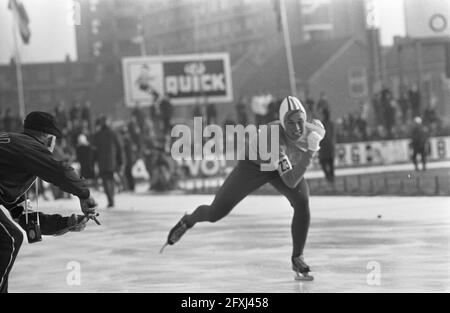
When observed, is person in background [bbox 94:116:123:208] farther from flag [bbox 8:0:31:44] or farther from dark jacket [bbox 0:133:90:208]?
dark jacket [bbox 0:133:90:208]

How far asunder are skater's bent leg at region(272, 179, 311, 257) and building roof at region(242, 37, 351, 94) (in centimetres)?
4789

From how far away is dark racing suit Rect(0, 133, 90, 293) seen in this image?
6.39m

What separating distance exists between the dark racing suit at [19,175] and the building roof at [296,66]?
166 ft

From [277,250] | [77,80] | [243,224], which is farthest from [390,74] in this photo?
[277,250]

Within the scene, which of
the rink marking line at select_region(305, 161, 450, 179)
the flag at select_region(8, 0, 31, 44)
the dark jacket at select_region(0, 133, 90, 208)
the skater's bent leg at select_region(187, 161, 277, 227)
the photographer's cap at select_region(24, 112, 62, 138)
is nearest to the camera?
the dark jacket at select_region(0, 133, 90, 208)

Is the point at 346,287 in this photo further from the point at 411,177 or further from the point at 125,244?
the point at 411,177

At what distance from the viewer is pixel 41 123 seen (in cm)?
668

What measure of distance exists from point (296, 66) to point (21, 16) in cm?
3338

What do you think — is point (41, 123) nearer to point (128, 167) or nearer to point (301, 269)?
point (301, 269)

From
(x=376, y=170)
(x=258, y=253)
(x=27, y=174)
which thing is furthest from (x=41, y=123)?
(x=376, y=170)

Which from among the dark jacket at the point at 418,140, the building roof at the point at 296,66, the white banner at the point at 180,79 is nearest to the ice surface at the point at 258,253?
the dark jacket at the point at 418,140

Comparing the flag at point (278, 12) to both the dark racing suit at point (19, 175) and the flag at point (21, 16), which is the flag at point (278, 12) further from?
the dark racing suit at point (19, 175)

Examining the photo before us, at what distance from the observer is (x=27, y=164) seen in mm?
6379

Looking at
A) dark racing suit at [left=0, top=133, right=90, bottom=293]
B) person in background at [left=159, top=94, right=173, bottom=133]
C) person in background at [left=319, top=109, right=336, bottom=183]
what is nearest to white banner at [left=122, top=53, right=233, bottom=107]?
person in background at [left=159, top=94, right=173, bottom=133]
